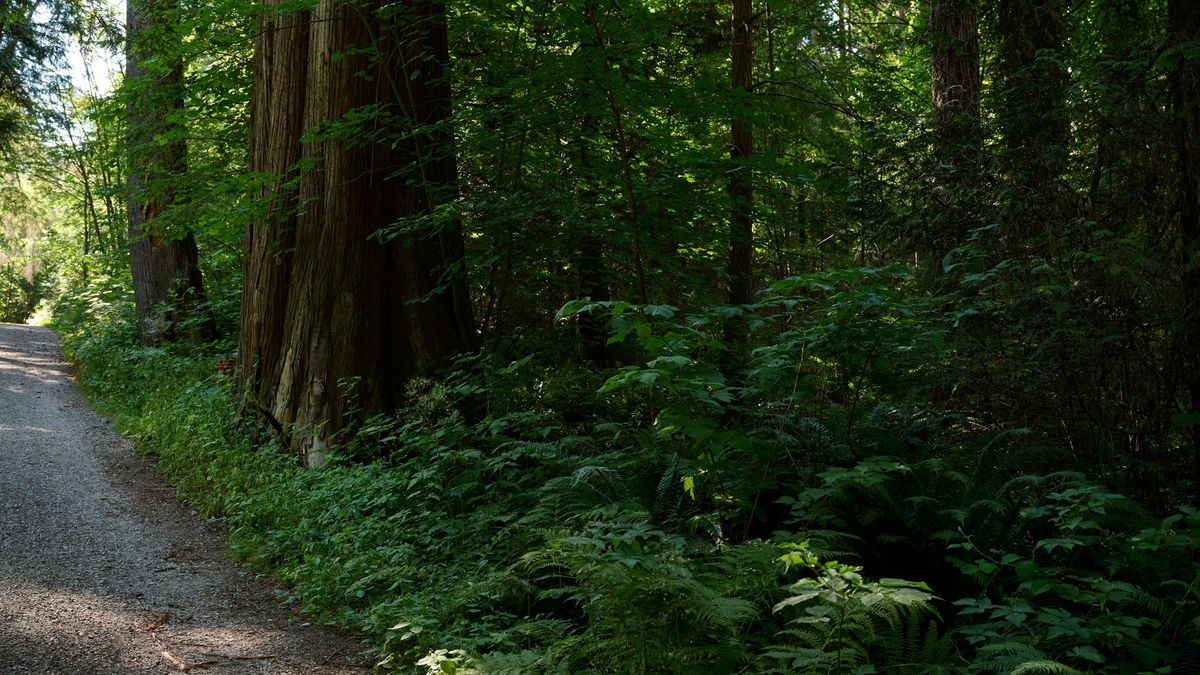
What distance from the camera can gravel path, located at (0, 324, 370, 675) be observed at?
15.2ft

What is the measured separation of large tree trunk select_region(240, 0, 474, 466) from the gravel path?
1.65 meters

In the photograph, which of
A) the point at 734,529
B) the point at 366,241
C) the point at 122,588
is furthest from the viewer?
the point at 366,241

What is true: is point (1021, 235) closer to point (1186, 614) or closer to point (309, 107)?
point (1186, 614)

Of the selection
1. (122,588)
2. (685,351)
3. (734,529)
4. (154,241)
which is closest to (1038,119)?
(685,351)

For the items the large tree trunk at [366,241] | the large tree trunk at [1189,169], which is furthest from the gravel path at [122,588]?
the large tree trunk at [1189,169]

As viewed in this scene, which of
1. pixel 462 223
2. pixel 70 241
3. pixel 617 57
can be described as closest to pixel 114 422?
pixel 462 223

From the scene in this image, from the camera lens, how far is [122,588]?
18.7 ft

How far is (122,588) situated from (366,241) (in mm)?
3943

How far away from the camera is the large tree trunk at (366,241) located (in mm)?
8297

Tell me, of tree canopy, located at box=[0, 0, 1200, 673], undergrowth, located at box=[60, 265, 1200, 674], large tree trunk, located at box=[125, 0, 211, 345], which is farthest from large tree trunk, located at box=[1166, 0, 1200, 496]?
large tree trunk, located at box=[125, 0, 211, 345]

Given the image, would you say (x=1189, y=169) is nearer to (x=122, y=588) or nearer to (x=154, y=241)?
(x=122, y=588)

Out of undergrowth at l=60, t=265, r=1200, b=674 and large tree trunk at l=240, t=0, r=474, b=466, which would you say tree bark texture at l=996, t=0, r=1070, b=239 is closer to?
undergrowth at l=60, t=265, r=1200, b=674

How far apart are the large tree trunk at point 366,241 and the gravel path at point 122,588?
165 cm

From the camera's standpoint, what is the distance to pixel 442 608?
4.77 meters
